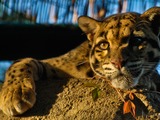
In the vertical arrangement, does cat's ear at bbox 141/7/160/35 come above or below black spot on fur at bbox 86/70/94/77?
above

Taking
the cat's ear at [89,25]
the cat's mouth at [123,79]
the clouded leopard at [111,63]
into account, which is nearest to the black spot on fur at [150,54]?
the clouded leopard at [111,63]

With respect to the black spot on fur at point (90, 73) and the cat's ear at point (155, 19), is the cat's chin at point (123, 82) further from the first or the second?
the black spot on fur at point (90, 73)

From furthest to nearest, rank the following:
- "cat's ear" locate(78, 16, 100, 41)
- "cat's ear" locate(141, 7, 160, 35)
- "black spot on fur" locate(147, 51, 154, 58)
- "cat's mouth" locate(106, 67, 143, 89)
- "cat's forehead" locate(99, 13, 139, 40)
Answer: "cat's ear" locate(78, 16, 100, 41)
"cat's ear" locate(141, 7, 160, 35)
"black spot on fur" locate(147, 51, 154, 58)
"cat's forehead" locate(99, 13, 139, 40)
"cat's mouth" locate(106, 67, 143, 89)

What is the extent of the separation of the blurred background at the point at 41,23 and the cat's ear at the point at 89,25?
59 centimetres

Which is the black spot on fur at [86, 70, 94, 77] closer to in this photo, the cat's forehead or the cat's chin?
the cat's forehead

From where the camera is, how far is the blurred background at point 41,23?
210 inches

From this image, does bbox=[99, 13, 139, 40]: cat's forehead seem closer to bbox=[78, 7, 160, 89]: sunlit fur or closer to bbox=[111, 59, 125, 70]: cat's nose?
bbox=[78, 7, 160, 89]: sunlit fur

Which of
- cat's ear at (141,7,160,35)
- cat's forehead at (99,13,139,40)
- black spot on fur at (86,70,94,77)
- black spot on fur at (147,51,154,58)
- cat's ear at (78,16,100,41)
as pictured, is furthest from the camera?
black spot on fur at (86,70,94,77)

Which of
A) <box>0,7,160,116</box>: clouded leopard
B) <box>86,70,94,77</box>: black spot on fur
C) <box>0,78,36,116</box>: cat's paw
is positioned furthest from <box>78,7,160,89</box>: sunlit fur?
<box>0,78,36,116</box>: cat's paw

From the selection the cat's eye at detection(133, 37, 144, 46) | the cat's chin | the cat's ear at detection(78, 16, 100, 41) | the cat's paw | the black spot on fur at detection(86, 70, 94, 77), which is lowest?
the cat's paw

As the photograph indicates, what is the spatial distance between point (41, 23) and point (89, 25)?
0.74 metres

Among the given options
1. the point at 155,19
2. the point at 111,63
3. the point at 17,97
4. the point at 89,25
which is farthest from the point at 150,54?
the point at 17,97

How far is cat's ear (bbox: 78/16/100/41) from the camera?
4703 mm

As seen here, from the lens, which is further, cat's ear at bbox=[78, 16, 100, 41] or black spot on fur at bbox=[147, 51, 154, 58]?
cat's ear at bbox=[78, 16, 100, 41]
